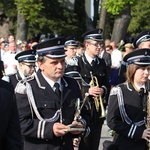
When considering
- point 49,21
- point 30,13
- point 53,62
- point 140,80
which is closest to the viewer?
point 53,62

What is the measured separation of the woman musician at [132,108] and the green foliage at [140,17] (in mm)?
32484

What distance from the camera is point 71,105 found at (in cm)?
492

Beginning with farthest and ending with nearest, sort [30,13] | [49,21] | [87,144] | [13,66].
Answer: [49,21]
[30,13]
[13,66]
[87,144]

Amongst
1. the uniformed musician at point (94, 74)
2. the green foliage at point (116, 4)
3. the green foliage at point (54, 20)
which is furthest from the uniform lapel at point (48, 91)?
the green foliage at point (54, 20)

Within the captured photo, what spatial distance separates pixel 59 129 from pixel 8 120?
1.55m

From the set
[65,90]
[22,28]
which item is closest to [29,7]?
[22,28]

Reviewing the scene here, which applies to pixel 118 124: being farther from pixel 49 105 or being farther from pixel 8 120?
pixel 8 120

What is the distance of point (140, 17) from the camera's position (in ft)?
126

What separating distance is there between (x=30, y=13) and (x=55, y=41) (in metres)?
17.4

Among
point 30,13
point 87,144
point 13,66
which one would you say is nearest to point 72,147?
point 87,144

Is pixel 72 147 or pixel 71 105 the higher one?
pixel 71 105

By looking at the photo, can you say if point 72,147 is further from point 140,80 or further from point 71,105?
point 140,80

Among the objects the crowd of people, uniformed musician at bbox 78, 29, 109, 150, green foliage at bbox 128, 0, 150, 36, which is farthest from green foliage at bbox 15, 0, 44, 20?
the crowd of people

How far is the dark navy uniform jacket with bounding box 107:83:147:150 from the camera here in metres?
5.35
